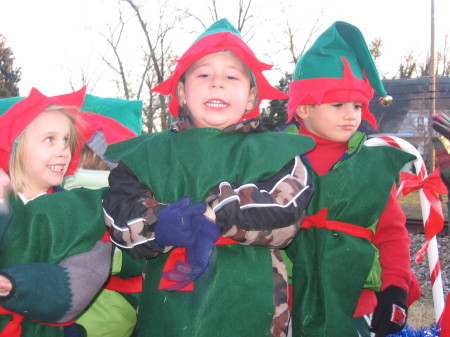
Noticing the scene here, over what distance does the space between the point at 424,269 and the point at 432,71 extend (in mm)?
13632

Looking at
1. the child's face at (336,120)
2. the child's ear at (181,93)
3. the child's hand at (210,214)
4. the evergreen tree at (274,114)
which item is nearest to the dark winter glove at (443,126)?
the child's face at (336,120)

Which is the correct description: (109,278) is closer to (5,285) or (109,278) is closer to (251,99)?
(5,285)

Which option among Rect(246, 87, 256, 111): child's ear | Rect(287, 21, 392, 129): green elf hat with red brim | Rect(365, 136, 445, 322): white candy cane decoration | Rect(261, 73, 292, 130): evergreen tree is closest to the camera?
Rect(246, 87, 256, 111): child's ear

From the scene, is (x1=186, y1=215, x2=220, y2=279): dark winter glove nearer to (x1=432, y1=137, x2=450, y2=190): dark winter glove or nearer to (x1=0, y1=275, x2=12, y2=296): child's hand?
(x1=0, y1=275, x2=12, y2=296): child's hand

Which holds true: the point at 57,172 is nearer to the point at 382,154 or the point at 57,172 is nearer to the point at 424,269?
the point at 382,154

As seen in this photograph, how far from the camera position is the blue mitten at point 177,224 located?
1.78 metres

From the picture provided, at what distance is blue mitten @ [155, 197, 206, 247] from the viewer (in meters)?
1.78

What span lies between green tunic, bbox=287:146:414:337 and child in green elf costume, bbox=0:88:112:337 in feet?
3.22

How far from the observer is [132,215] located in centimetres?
193

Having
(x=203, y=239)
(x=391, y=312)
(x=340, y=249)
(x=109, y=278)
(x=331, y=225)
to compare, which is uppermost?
(x=203, y=239)

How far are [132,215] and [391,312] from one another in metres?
1.37

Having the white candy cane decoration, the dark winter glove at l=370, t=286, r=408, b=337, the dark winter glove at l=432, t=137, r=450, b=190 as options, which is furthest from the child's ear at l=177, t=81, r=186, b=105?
the dark winter glove at l=370, t=286, r=408, b=337

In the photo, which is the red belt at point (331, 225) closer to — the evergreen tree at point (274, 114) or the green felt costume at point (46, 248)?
the green felt costume at point (46, 248)

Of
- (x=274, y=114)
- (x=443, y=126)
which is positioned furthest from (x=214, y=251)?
(x=274, y=114)
